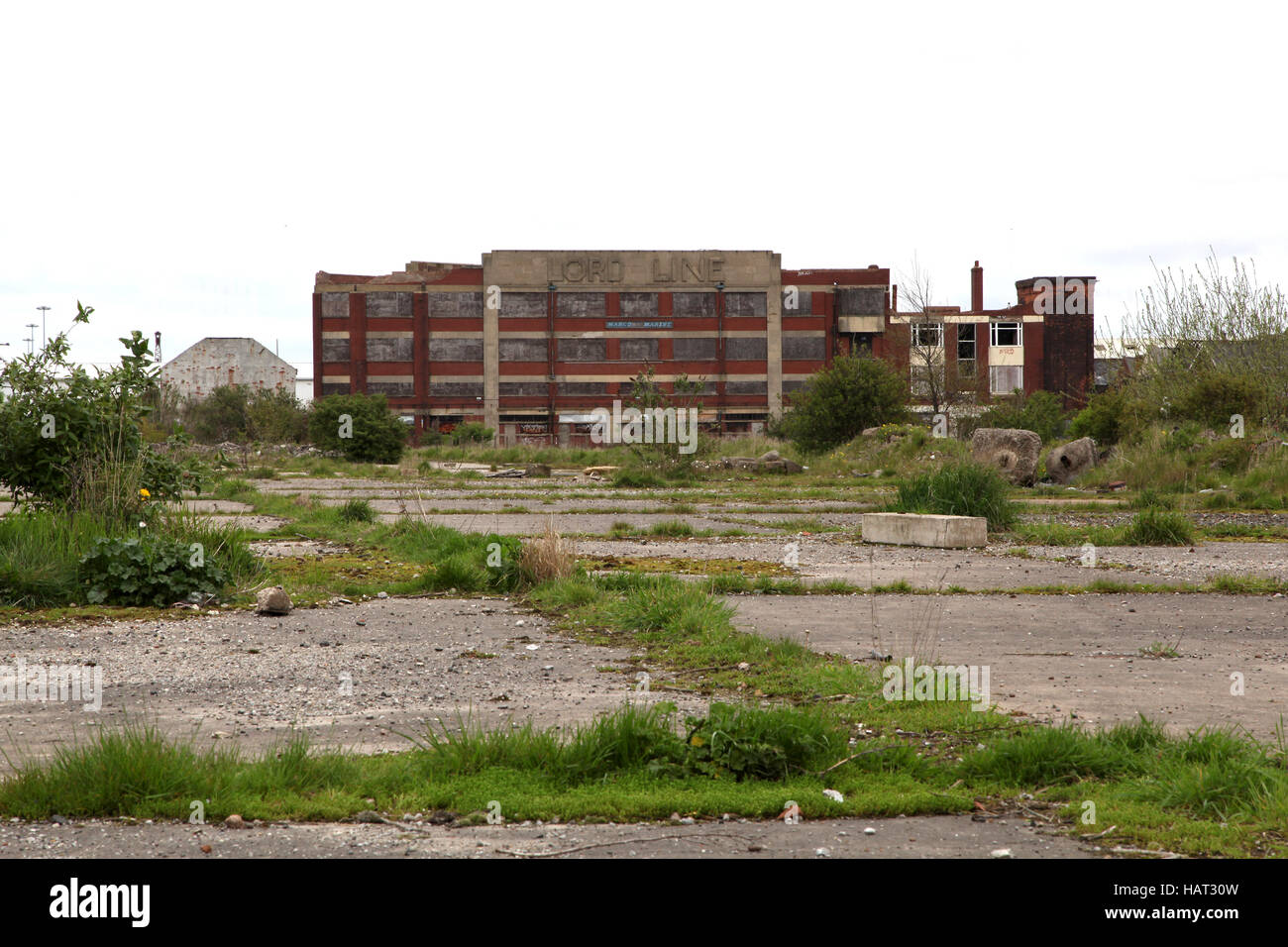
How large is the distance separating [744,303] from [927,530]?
226 ft

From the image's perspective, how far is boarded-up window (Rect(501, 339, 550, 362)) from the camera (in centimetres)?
8275

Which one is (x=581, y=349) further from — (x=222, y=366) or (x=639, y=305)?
(x=222, y=366)

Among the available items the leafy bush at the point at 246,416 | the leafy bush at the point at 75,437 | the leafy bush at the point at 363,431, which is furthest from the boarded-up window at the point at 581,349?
the leafy bush at the point at 75,437

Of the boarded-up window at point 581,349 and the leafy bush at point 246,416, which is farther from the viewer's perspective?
the boarded-up window at point 581,349

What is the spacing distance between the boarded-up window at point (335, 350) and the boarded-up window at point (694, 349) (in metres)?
23.5

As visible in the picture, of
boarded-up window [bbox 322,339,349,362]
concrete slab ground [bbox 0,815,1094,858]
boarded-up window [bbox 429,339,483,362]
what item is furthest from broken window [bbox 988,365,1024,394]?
concrete slab ground [bbox 0,815,1094,858]

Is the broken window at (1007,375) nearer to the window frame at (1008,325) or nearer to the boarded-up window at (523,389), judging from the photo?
the window frame at (1008,325)

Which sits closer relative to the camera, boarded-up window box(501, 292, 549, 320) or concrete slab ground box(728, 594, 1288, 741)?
concrete slab ground box(728, 594, 1288, 741)

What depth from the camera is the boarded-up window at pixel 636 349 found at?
273 ft

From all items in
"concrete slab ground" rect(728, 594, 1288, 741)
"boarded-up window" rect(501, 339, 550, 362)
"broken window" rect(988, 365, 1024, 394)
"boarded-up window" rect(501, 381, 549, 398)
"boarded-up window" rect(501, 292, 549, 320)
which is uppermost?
"boarded-up window" rect(501, 292, 549, 320)

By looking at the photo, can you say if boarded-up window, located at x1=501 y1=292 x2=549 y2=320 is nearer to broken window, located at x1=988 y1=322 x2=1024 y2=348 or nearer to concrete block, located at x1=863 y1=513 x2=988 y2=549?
broken window, located at x1=988 y1=322 x2=1024 y2=348

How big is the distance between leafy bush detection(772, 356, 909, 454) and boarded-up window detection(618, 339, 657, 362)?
123 ft

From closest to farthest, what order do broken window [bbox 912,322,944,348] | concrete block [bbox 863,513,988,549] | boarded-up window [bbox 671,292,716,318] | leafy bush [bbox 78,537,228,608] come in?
leafy bush [bbox 78,537,228,608], concrete block [bbox 863,513,988,549], broken window [bbox 912,322,944,348], boarded-up window [bbox 671,292,716,318]

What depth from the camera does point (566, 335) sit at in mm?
83000
